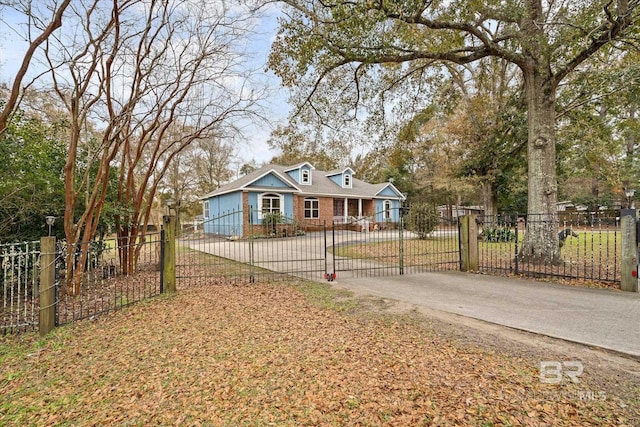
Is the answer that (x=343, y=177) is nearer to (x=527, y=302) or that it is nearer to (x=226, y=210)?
(x=226, y=210)

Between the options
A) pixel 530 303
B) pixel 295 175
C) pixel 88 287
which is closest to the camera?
pixel 88 287

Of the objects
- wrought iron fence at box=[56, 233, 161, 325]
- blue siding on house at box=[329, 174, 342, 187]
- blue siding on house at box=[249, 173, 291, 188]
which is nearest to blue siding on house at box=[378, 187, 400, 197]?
blue siding on house at box=[329, 174, 342, 187]

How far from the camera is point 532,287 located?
6.30 metres

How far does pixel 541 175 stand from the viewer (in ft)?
26.5

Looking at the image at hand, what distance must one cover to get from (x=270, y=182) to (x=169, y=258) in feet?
42.9

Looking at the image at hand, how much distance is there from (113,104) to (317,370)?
770 centimetres

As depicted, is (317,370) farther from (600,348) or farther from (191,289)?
(191,289)

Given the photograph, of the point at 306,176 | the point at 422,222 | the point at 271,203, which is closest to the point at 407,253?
the point at 422,222

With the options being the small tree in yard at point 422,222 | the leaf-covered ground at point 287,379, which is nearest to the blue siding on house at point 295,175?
the small tree in yard at point 422,222

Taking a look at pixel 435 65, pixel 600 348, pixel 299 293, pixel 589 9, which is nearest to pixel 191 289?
pixel 299 293

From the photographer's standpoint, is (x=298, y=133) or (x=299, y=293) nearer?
(x=299, y=293)

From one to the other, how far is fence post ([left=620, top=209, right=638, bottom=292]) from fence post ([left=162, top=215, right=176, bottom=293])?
8882 mm

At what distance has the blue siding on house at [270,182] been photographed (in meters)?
18.6

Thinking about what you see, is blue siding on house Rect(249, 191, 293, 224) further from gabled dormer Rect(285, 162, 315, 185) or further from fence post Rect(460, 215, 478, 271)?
fence post Rect(460, 215, 478, 271)
